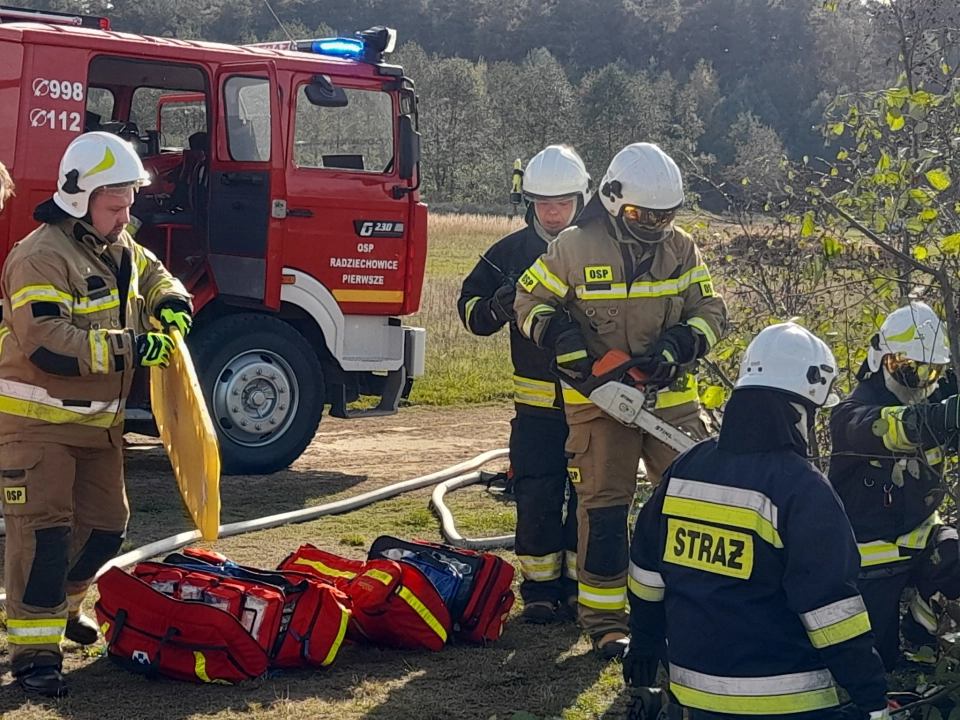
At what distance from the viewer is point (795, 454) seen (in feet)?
10.2

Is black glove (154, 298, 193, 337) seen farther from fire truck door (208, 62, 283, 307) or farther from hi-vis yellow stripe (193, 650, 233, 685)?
fire truck door (208, 62, 283, 307)

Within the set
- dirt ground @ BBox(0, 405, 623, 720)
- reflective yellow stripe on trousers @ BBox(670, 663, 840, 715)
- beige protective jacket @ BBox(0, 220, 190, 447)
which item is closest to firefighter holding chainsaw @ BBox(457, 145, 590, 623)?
dirt ground @ BBox(0, 405, 623, 720)

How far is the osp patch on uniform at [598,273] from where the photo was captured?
4930 millimetres

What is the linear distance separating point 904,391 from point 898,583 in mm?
737

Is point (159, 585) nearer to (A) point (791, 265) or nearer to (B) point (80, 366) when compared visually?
(B) point (80, 366)

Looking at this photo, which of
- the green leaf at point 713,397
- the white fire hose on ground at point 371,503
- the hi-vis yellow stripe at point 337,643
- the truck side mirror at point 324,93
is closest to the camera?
the green leaf at point 713,397

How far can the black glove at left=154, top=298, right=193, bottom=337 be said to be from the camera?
4.71m

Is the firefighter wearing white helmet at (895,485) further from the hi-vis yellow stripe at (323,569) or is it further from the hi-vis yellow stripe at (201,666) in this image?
the hi-vis yellow stripe at (201,666)

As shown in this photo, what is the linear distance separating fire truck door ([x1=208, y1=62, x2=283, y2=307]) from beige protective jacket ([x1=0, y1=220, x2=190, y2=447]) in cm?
351

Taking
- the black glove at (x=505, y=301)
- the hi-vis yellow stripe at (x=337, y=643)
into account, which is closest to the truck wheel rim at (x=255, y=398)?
the black glove at (x=505, y=301)

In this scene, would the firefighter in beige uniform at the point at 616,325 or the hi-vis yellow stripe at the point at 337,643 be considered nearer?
the hi-vis yellow stripe at the point at 337,643

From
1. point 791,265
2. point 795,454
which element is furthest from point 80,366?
point 791,265

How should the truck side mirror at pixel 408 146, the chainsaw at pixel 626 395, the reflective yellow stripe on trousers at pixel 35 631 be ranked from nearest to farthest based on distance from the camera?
1. the reflective yellow stripe on trousers at pixel 35 631
2. the chainsaw at pixel 626 395
3. the truck side mirror at pixel 408 146

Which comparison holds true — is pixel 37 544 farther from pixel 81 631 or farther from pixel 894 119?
pixel 894 119
